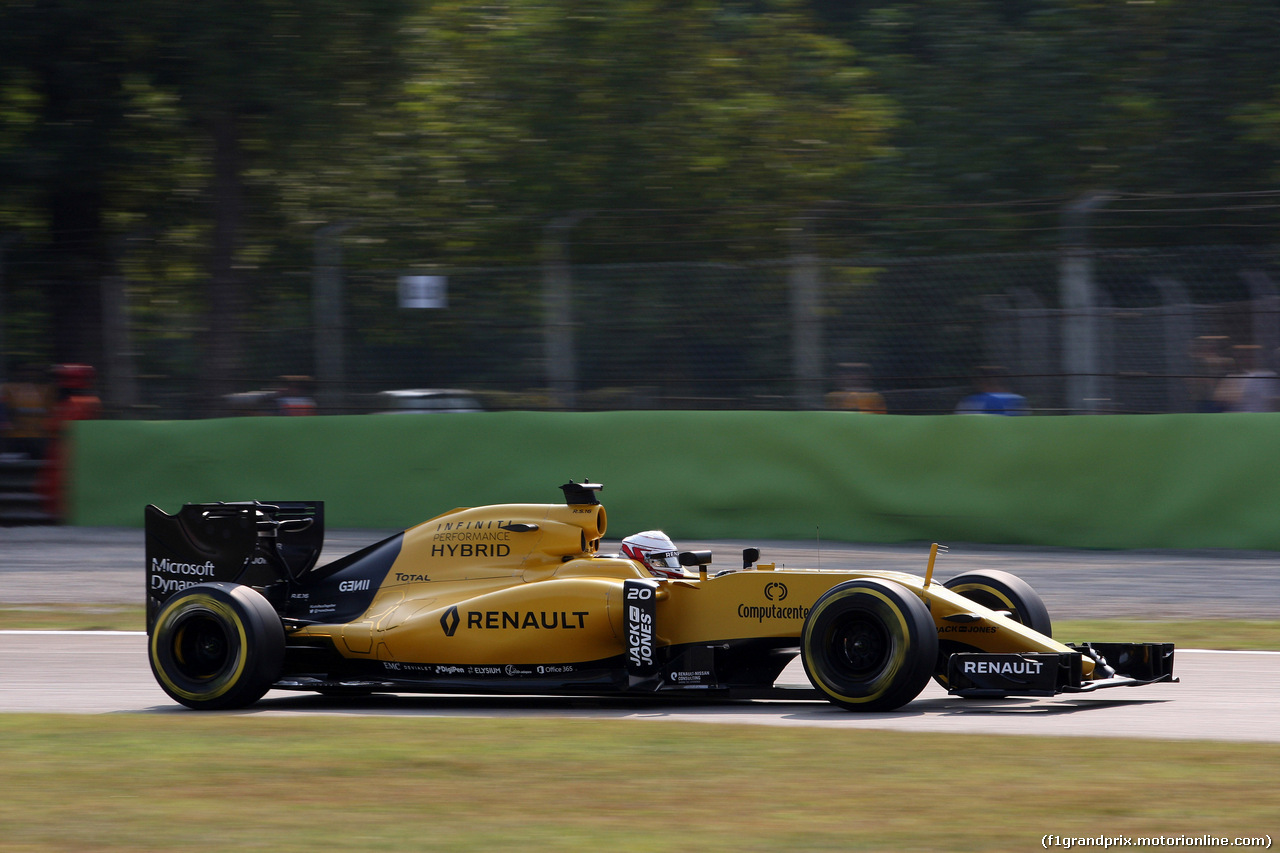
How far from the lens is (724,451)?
15234mm

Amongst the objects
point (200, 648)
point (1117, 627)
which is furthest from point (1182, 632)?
point (200, 648)

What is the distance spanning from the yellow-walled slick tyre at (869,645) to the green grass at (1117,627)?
3.40 metres

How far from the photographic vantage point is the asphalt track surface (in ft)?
24.2

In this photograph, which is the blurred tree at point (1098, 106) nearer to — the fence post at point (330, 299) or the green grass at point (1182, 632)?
the fence post at point (330, 299)

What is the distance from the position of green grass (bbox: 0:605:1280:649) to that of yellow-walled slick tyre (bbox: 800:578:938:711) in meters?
3.40

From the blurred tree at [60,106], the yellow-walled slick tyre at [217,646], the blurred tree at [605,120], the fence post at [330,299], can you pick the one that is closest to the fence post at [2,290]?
the blurred tree at [60,106]

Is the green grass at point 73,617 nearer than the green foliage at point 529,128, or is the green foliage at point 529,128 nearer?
the green grass at point 73,617

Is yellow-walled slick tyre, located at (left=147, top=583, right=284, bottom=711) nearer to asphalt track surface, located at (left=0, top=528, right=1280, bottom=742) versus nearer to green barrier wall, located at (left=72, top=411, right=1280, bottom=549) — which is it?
asphalt track surface, located at (left=0, top=528, right=1280, bottom=742)

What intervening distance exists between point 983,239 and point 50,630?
315 inches

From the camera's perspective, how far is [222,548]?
29.6 feet

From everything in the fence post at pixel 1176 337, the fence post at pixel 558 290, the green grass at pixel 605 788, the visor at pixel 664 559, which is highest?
the fence post at pixel 558 290

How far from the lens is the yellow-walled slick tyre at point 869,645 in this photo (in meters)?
7.23

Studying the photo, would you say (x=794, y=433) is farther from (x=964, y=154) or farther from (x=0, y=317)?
(x=964, y=154)

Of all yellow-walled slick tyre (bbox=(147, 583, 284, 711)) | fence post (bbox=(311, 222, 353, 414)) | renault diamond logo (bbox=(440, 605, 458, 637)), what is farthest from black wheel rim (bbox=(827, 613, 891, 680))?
fence post (bbox=(311, 222, 353, 414))
